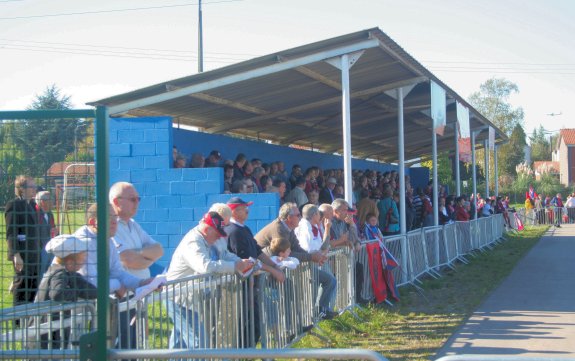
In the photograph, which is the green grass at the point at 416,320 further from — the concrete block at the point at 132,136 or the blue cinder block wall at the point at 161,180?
the concrete block at the point at 132,136

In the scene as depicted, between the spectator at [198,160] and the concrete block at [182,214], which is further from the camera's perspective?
the spectator at [198,160]

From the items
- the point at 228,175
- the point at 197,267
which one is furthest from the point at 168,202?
the point at 197,267

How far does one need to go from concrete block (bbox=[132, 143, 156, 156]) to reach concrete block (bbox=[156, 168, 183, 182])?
1.02 ft

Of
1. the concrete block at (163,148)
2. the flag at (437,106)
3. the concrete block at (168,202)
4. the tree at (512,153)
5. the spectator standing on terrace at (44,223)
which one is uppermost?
the tree at (512,153)

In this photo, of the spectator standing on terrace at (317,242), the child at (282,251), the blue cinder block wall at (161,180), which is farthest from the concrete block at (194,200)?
the child at (282,251)

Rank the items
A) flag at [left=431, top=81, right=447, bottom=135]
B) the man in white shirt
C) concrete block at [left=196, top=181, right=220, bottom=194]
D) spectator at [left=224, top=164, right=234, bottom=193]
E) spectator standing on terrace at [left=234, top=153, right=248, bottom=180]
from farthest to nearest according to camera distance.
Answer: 1. flag at [left=431, top=81, right=447, bottom=135]
2. spectator standing on terrace at [left=234, top=153, right=248, bottom=180]
3. spectator at [left=224, top=164, right=234, bottom=193]
4. concrete block at [left=196, top=181, right=220, bottom=194]
5. the man in white shirt

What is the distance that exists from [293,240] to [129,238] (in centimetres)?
320

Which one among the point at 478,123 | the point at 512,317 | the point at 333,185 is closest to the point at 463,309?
the point at 512,317

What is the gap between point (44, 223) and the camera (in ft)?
12.8

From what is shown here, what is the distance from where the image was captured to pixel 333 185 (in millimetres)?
15219

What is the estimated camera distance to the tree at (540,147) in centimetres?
12900

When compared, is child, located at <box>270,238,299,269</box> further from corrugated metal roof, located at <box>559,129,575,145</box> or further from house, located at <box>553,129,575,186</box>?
corrugated metal roof, located at <box>559,129,575,145</box>

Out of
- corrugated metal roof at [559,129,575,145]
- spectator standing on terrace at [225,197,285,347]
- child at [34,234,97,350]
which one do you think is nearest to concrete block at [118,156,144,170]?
spectator standing on terrace at [225,197,285,347]

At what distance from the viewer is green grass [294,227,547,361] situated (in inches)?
346
